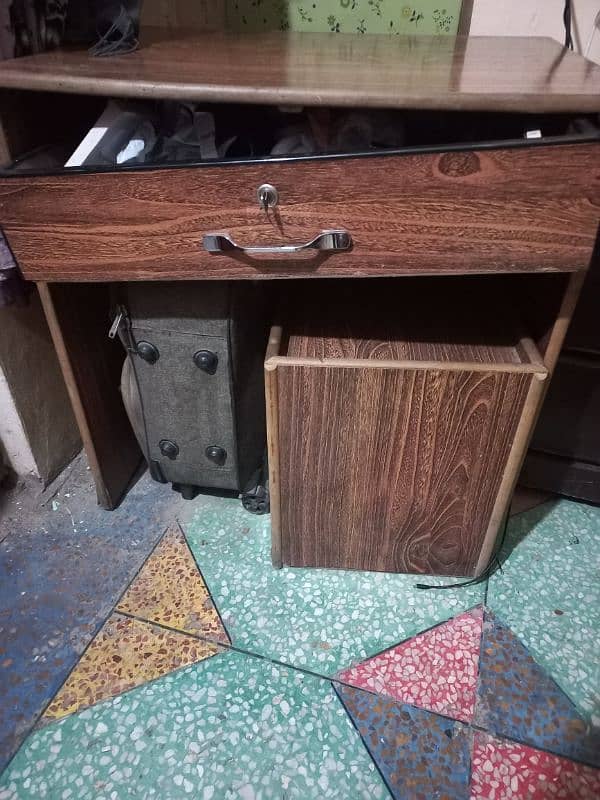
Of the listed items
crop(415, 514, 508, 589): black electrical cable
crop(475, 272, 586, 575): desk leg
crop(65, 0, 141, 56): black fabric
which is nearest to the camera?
crop(475, 272, 586, 575): desk leg

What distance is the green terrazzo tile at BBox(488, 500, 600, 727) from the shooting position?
30.6 inches

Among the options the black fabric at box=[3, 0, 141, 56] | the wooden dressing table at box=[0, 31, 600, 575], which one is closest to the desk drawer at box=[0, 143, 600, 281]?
the wooden dressing table at box=[0, 31, 600, 575]

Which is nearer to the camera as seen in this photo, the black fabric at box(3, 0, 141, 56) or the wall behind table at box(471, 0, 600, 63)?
the black fabric at box(3, 0, 141, 56)

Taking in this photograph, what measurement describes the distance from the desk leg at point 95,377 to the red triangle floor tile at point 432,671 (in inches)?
21.9

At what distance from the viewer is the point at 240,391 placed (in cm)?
88

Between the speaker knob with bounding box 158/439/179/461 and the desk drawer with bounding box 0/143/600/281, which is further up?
the desk drawer with bounding box 0/143/600/281

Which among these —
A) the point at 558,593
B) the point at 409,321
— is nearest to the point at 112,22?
the point at 409,321

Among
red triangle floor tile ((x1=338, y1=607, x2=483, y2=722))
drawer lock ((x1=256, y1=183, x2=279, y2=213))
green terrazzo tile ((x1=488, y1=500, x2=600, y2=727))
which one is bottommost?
green terrazzo tile ((x1=488, y1=500, x2=600, y2=727))

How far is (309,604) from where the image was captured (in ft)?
2.84

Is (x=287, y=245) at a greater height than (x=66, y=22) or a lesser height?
lesser

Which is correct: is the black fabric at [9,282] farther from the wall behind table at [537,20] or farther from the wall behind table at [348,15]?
the wall behind table at [537,20]

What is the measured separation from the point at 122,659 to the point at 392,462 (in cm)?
50

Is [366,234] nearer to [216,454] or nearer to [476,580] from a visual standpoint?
[216,454]

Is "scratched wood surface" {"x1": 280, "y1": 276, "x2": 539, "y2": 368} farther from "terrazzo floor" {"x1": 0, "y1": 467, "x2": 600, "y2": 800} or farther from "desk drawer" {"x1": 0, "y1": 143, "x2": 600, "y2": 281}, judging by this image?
"terrazzo floor" {"x1": 0, "y1": 467, "x2": 600, "y2": 800}
